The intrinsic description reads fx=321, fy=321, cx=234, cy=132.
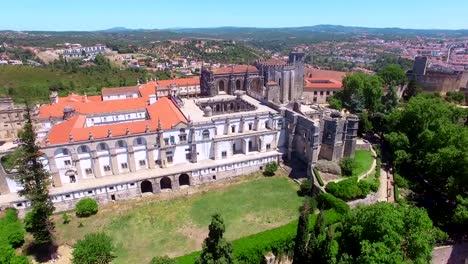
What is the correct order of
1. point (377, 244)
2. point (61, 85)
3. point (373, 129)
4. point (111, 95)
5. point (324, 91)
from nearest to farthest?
1. point (377, 244)
2. point (373, 129)
3. point (111, 95)
4. point (324, 91)
5. point (61, 85)

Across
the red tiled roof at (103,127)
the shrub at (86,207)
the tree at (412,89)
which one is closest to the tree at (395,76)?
the tree at (412,89)

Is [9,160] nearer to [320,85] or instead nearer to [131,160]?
[131,160]

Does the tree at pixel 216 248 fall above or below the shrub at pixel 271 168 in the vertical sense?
above

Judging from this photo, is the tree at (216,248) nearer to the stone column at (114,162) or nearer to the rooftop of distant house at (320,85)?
the stone column at (114,162)

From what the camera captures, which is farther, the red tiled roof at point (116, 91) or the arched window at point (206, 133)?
the red tiled roof at point (116, 91)

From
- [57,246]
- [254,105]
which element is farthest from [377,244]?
[254,105]

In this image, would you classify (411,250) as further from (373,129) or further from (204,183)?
(373,129)
